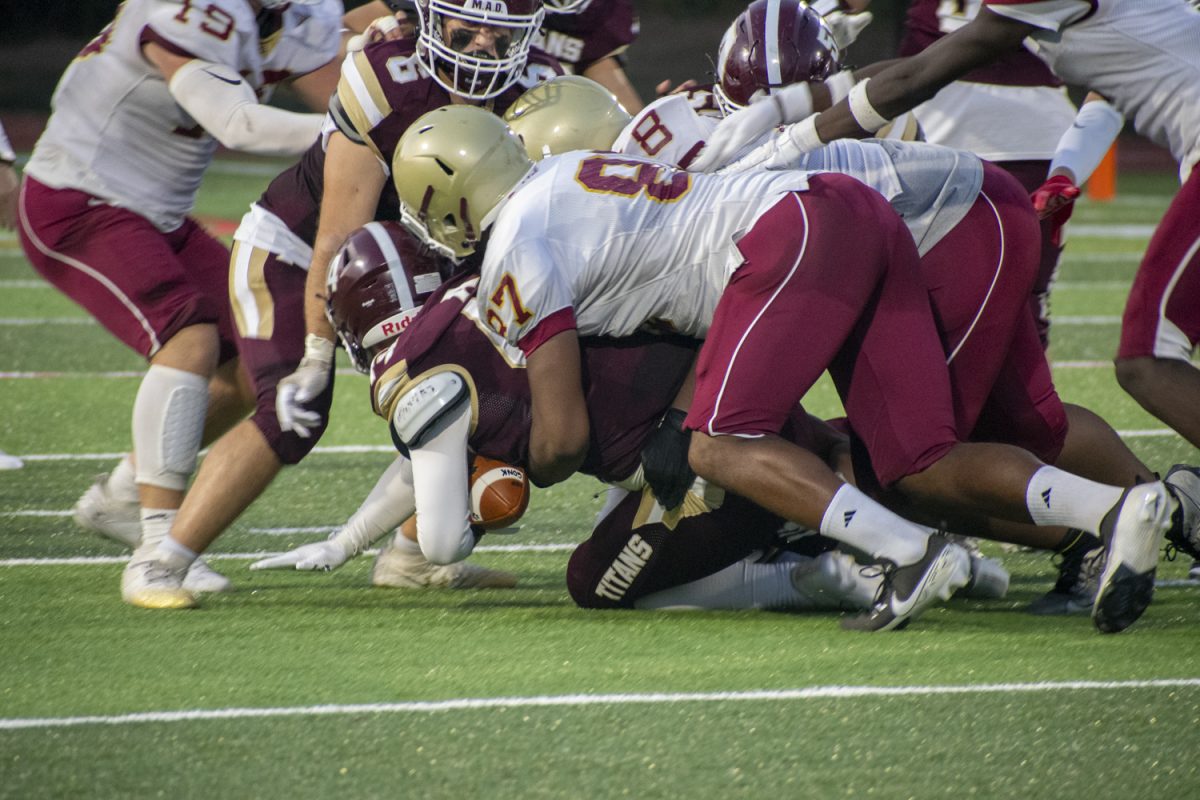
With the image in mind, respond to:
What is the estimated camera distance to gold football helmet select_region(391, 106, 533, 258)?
3766 mm

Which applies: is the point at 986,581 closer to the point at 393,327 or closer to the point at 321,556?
the point at 393,327

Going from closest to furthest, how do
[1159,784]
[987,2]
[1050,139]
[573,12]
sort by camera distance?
[1159,784], [987,2], [1050,139], [573,12]

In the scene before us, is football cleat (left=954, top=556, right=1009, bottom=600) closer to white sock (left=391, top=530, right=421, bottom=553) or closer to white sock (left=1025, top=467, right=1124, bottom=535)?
white sock (left=1025, top=467, right=1124, bottom=535)

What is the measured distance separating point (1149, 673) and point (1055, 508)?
371 mm

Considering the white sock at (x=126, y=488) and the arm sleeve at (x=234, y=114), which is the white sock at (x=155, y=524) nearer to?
the white sock at (x=126, y=488)

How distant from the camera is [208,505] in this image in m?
4.15

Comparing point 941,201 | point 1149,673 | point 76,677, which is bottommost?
point 76,677

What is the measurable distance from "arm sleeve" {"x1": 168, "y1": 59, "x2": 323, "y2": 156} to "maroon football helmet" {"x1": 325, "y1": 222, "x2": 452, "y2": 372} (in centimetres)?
50

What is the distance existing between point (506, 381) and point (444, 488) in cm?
28

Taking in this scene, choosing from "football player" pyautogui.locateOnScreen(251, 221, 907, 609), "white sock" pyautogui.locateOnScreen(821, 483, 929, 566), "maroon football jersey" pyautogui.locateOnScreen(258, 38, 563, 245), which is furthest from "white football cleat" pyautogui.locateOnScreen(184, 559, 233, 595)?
"white sock" pyautogui.locateOnScreen(821, 483, 929, 566)

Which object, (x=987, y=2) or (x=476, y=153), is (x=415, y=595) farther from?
(x=987, y=2)

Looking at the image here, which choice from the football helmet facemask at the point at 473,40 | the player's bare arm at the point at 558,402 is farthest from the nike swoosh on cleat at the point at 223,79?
the player's bare arm at the point at 558,402

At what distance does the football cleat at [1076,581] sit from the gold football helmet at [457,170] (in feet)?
4.89

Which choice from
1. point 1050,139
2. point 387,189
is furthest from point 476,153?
point 1050,139
